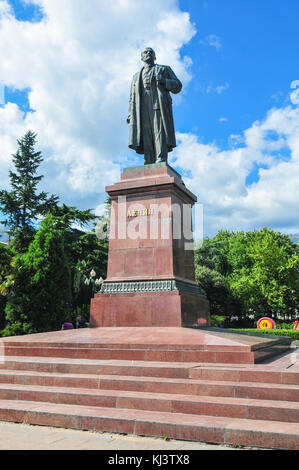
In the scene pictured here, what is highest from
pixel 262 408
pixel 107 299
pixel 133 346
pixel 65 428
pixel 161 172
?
pixel 161 172

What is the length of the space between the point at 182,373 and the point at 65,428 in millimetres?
1774

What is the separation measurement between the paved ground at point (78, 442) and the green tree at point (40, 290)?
43.7 ft

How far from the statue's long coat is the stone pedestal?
1.02 m

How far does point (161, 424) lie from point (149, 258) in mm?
5414

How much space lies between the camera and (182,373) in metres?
5.73

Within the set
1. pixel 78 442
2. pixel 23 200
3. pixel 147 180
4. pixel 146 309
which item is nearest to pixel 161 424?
pixel 78 442

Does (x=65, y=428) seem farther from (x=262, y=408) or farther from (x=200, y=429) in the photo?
(x=262, y=408)

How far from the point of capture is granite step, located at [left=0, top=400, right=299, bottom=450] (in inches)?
161

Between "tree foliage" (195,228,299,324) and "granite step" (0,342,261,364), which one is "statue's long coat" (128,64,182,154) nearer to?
"granite step" (0,342,261,364)

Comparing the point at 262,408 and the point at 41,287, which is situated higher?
the point at 41,287

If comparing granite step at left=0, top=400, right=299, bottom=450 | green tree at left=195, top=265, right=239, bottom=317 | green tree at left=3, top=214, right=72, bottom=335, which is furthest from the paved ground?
green tree at left=195, top=265, right=239, bottom=317

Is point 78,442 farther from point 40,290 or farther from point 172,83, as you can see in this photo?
point 40,290

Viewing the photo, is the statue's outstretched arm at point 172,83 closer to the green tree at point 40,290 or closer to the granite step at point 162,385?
the granite step at point 162,385
